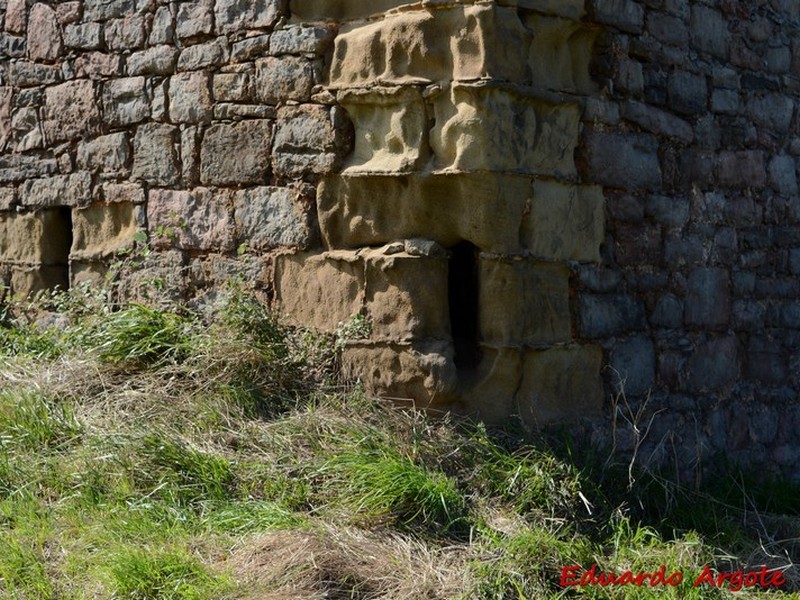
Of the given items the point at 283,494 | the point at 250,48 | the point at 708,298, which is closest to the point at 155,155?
the point at 250,48

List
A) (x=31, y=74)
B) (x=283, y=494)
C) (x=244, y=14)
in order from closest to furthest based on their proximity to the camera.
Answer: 1. (x=283, y=494)
2. (x=244, y=14)
3. (x=31, y=74)

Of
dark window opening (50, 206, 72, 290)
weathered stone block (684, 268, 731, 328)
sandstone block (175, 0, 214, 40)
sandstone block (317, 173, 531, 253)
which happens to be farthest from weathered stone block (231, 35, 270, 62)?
weathered stone block (684, 268, 731, 328)

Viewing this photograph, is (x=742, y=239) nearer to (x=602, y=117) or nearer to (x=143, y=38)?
(x=602, y=117)

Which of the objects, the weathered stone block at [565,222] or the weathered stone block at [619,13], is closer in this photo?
the weathered stone block at [565,222]

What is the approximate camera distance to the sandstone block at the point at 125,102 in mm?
5883

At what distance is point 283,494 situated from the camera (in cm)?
446

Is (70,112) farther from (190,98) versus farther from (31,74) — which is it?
(190,98)

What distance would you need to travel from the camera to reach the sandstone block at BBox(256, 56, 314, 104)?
17.2 feet

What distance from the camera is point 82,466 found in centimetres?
460

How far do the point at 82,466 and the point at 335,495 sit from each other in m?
0.95

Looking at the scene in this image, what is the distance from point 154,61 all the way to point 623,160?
2.20 meters

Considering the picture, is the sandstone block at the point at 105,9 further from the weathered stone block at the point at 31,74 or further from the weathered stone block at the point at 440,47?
the weathered stone block at the point at 440,47

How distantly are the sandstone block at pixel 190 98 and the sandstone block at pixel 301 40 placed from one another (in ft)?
1.46

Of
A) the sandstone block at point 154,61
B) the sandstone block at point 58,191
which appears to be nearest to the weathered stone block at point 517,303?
the sandstone block at point 154,61
